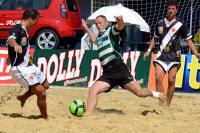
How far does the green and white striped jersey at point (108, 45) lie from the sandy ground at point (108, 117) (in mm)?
962

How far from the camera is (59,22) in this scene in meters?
17.7

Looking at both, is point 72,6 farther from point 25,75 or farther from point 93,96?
point 25,75

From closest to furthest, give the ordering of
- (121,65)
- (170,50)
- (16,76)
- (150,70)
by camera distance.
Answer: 1. (16,76)
2. (121,65)
3. (170,50)
4. (150,70)

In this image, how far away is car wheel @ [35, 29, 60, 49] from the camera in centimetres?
1747

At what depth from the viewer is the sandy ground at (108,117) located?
7.89 m

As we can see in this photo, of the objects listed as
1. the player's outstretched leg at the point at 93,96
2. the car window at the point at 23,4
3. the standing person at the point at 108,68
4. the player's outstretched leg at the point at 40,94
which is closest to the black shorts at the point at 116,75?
the standing person at the point at 108,68

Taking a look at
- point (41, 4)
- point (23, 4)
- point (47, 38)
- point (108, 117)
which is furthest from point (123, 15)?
point (108, 117)

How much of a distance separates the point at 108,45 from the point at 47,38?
8776 millimetres

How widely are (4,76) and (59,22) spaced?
12.2 feet

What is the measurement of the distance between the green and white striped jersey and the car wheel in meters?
8.50

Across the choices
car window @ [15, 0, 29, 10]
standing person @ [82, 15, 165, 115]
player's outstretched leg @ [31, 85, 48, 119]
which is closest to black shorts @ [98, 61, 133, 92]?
standing person @ [82, 15, 165, 115]

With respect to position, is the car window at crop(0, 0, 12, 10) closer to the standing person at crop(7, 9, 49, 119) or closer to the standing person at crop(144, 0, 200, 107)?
the standing person at crop(144, 0, 200, 107)

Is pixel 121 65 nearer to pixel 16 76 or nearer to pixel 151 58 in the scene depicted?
pixel 16 76

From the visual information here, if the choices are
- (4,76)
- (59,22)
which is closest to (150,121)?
(4,76)
